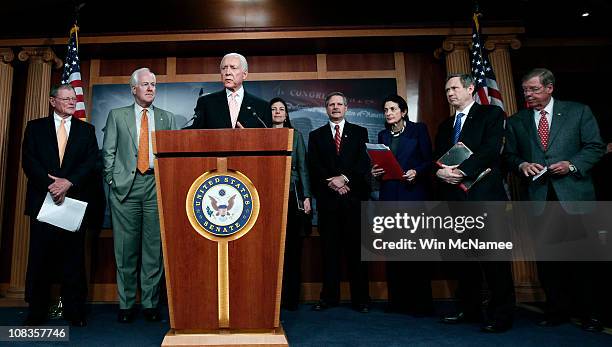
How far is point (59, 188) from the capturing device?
2.75m

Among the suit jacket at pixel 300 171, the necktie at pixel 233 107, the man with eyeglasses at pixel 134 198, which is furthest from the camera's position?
the suit jacket at pixel 300 171

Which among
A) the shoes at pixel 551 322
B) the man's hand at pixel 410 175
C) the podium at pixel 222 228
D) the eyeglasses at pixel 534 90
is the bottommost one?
the shoes at pixel 551 322

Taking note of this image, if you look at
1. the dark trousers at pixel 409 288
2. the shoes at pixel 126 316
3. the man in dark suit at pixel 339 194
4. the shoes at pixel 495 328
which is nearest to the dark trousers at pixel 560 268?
the shoes at pixel 495 328

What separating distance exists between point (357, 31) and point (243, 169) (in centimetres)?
276

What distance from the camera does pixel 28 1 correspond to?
380 cm

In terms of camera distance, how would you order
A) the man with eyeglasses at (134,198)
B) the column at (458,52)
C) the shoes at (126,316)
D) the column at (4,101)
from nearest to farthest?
the shoes at (126,316)
the man with eyeglasses at (134,198)
the column at (4,101)
the column at (458,52)

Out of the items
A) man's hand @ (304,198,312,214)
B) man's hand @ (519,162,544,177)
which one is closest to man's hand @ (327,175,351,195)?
man's hand @ (304,198,312,214)

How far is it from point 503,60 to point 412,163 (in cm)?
176

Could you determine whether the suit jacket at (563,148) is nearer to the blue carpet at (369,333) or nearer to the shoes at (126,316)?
the blue carpet at (369,333)

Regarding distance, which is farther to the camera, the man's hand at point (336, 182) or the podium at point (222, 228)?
the man's hand at point (336, 182)

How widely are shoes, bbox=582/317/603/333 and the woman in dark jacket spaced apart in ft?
5.97

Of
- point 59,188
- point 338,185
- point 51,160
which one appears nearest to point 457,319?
point 338,185

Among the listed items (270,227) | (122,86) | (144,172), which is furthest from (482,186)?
(122,86)

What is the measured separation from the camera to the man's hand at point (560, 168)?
258cm
